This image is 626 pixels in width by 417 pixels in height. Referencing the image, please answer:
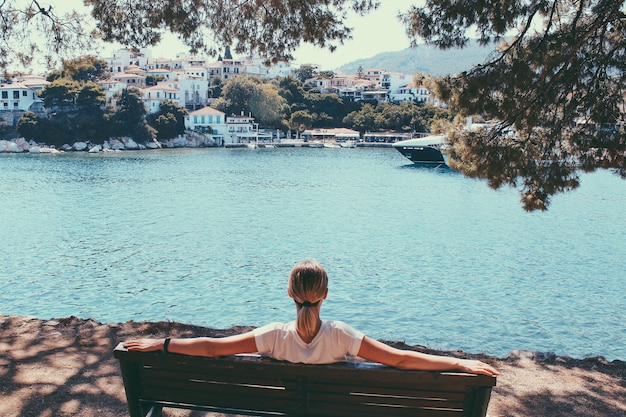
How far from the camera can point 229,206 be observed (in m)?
26.2

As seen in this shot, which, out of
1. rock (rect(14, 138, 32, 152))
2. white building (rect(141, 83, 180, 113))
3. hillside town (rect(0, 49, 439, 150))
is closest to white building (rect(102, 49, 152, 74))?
hillside town (rect(0, 49, 439, 150))

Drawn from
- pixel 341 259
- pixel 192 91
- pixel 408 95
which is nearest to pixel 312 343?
pixel 341 259

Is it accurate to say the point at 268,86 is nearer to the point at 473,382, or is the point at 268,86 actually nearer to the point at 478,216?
the point at 478,216

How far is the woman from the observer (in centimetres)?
200

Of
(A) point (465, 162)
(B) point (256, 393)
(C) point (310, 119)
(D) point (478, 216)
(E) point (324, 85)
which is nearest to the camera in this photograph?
(B) point (256, 393)

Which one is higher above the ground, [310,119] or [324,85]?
[324,85]

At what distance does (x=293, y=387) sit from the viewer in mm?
2217

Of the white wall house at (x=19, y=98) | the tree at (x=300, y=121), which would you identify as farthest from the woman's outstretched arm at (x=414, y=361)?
the tree at (x=300, y=121)

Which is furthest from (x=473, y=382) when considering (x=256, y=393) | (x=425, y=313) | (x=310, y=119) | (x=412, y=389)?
(x=310, y=119)

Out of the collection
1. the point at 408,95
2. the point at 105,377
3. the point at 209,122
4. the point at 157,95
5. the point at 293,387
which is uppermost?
the point at 408,95

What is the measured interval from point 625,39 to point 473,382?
15.6 ft

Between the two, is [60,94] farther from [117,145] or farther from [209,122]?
[209,122]

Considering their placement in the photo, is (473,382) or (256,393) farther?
(256,393)

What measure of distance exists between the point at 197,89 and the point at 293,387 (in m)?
93.5
